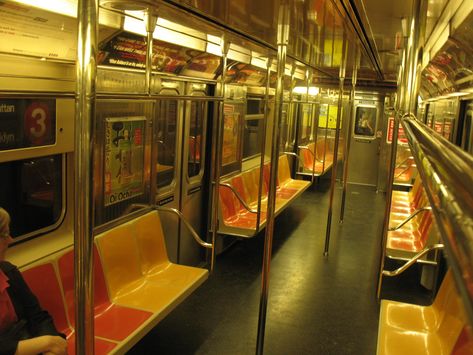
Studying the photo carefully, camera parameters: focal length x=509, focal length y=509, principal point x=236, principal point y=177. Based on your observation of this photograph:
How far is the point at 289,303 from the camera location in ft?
15.1

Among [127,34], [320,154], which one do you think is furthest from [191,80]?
[320,154]

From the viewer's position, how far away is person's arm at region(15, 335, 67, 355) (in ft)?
7.22

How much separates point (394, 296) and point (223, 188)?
2.15 m

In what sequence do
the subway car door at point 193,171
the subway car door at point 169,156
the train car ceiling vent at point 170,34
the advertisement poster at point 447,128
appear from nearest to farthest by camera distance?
the train car ceiling vent at point 170,34 < the subway car door at point 169,156 < the subway car door at point 193,171 < the advertisement poster at point 447,128

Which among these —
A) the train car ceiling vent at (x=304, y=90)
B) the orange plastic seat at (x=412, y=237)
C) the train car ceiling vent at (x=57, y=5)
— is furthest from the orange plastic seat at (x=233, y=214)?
the train car ceiling vent at (x=304, y=90)

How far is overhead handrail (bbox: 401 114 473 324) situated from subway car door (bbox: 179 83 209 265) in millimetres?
4302

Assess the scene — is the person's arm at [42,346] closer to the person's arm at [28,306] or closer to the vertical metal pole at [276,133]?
the person's arm at [28,306]

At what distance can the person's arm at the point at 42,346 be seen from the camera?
220 cm

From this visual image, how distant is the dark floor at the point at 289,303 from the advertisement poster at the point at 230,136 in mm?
1108

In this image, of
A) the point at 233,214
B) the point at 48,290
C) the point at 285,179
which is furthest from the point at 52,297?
the point at 285,179

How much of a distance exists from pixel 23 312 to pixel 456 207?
2.42m

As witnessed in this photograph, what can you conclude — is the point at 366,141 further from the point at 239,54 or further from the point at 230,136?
the point at 239,54

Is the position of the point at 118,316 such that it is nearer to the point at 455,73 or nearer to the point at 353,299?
the point at 353,299

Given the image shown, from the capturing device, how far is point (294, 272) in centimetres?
545
